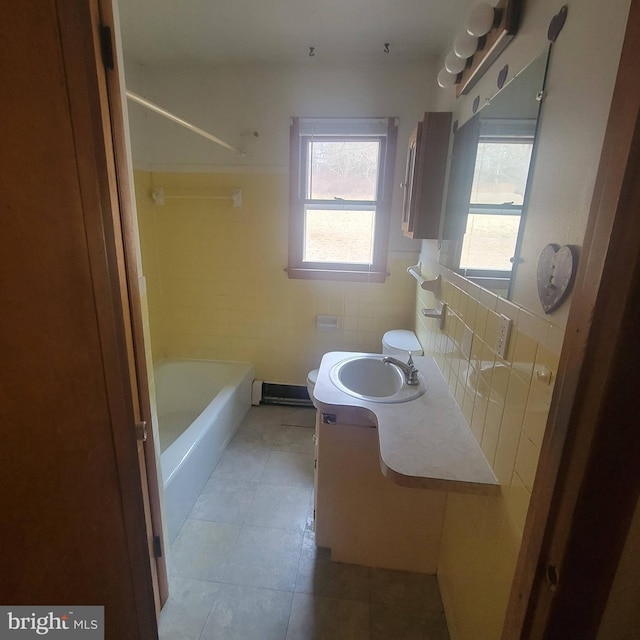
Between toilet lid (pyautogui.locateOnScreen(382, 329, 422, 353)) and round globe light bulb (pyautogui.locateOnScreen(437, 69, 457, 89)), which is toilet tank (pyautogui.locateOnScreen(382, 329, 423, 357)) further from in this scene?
round globe light bulb (pyautogui.locateOnScreen(437, 69, 457, 89))

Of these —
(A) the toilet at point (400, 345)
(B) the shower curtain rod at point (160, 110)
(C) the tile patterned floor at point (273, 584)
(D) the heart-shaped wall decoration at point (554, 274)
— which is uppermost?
(B) the shower curtain rod at point (160, 110)

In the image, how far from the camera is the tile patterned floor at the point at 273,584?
131 centimetres

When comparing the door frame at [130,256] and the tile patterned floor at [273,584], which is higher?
the door frame at [130,256]

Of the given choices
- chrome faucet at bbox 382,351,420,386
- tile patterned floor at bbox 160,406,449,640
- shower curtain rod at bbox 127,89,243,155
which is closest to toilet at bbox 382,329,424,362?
chrome faucet at bbox 382,351,420,386

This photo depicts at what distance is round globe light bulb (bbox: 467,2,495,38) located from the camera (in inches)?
41.5

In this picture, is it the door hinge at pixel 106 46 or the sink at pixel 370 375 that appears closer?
the door hinge at pixel 106 46

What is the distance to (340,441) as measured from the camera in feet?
4.63

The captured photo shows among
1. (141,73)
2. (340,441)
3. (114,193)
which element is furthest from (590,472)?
(141,73)

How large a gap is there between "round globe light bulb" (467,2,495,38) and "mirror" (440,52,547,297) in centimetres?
19

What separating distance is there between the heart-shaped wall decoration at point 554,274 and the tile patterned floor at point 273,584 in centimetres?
136

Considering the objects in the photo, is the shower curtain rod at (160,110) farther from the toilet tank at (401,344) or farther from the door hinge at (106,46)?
the toilet tank at (401,344)

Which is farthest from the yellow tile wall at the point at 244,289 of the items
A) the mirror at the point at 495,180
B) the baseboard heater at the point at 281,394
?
the mirror at the point at 495,180

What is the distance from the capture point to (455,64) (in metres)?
1.39

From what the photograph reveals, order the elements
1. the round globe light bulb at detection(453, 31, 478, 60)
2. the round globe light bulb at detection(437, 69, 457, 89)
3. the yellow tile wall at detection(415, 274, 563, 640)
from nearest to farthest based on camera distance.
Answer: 1. the yellow tile wall at detection(415, 274, 563, 640)
2. the round globe light bulb at detection(453, 31, 478, 60)
3. the round globe light bulb at detection(437, 69, 457, 89)
